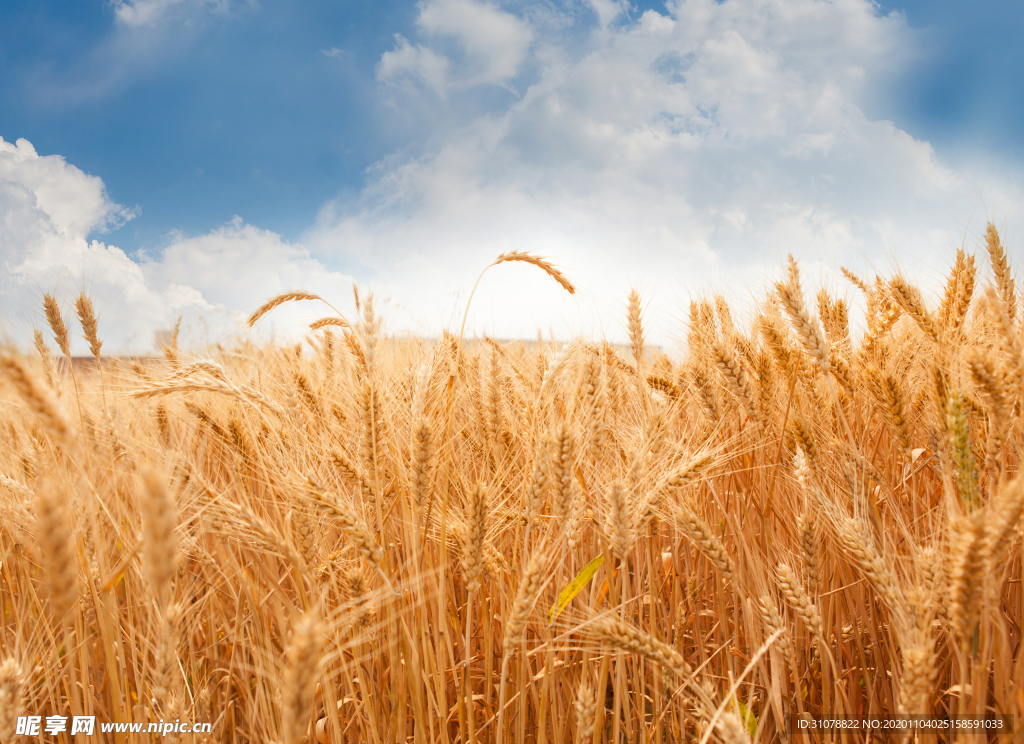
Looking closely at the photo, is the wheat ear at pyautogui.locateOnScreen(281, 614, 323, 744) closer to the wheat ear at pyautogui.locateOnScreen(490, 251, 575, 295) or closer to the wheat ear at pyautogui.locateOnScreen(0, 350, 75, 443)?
the wheat ear at pyautogui.locateOnScreen(0, 350, 75, 443)

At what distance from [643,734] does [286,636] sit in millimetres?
1007

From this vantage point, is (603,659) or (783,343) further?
→ (783,343)

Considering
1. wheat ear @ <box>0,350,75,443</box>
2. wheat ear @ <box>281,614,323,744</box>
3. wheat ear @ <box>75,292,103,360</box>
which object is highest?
wheat ear @ <box>75,292,103,360</box>

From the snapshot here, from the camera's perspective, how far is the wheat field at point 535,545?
3.32ft

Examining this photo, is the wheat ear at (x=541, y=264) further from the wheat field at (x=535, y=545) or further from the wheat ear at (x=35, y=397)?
the wheat ear at (x=35, y=397)

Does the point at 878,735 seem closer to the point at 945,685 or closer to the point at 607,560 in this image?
the point at 945,685

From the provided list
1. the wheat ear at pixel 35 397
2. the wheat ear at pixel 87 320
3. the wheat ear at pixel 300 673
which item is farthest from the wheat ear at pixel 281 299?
the wheat ear at pixel 300 673

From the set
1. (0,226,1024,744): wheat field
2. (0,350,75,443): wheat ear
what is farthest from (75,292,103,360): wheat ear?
(0,350,75,443): wheat ear

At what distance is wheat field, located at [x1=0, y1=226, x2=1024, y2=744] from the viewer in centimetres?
101

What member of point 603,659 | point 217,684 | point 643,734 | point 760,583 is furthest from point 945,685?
point 217,684

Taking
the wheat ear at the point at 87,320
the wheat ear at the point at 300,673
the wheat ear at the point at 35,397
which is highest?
the wheat ear at the point at 87,320

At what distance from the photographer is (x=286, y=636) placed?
138 centimetres

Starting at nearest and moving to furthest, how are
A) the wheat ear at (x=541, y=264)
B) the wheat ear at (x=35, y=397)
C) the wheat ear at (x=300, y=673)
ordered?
the wheat ear at (x=300, y=673) < the wheat ear at (x=35, y=397) < the wheat ear at (x=541, y=264)

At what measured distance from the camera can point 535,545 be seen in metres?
1.53
